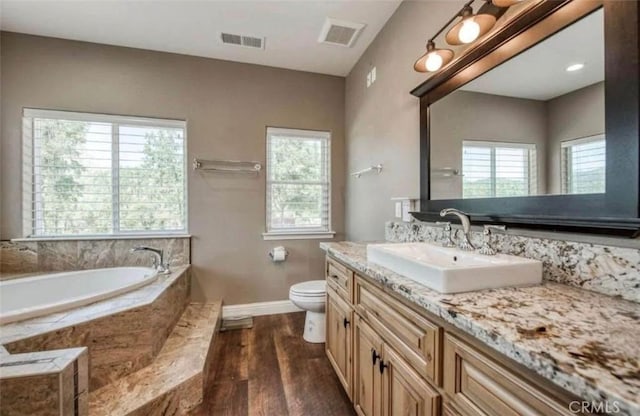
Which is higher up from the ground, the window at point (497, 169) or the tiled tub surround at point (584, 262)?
the window at point (497, 169)

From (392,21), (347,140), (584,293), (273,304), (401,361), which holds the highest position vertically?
(392,21)

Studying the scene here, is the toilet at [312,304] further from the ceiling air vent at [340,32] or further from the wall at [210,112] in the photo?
the ceiling air vent at [340,32]

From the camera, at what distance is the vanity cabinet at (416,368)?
1.93 ft

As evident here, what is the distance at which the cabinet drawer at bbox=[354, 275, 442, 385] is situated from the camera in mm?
827

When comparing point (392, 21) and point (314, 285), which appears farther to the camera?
point (314, 285)

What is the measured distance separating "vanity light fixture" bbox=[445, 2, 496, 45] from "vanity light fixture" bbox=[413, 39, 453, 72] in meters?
0.19

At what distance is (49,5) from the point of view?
82.0 inches

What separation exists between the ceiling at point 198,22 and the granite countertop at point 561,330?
215cm

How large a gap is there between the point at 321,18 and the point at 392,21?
22.1 inches

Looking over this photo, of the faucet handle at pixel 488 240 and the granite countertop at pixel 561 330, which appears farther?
the faucet handle at pixel 488 240

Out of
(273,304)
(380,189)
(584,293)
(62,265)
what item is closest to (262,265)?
(273,304)

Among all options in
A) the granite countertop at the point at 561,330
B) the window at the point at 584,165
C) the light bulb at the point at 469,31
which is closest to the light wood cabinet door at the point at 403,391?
the granite countertop at the point at 561,330

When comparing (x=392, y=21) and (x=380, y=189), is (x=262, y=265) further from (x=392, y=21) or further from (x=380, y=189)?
(x=392, y=21)

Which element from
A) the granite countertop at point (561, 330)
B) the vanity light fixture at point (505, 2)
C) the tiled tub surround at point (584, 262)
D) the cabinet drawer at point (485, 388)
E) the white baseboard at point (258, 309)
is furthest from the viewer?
the white baseboard at point (258, 309)
